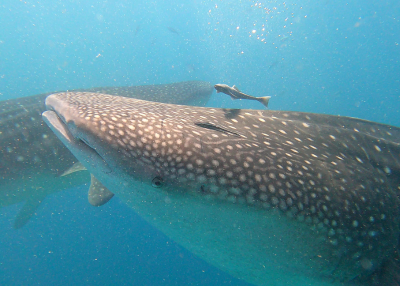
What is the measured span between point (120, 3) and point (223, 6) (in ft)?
173

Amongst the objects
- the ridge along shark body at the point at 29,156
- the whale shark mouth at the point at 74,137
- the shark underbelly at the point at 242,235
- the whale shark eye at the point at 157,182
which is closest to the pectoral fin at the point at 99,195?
the ridge along shark body at the point at 29,156

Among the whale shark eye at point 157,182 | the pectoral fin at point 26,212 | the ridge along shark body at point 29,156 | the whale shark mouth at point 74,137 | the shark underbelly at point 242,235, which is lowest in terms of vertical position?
the pectoral fin at point 26,212

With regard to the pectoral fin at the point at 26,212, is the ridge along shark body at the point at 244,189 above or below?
above

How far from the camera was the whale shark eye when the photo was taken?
151 cm

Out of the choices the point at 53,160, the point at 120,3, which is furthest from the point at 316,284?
the point at 120,3

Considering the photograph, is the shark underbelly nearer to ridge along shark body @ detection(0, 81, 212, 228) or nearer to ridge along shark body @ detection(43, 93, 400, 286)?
ridge along shark body @ detection(43, 93, 400, 286)

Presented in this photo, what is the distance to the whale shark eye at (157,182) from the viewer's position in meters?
1.51

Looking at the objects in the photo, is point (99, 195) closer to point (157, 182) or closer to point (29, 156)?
point (29, 156)

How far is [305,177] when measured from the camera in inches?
73.3

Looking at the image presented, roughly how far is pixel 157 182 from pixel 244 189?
639 millimetres

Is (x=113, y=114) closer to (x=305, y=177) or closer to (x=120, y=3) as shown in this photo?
(x=305, y=177)

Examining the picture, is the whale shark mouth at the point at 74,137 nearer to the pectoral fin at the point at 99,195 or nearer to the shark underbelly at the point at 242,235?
the shark underbelly at the point at 242,235

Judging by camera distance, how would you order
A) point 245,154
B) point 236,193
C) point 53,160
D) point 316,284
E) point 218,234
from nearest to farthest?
point 236,193 < point 245,154 < point 218,234 < point 316,284 < point 53,160

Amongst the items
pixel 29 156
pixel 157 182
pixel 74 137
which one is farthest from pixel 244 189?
pixel 29 156
